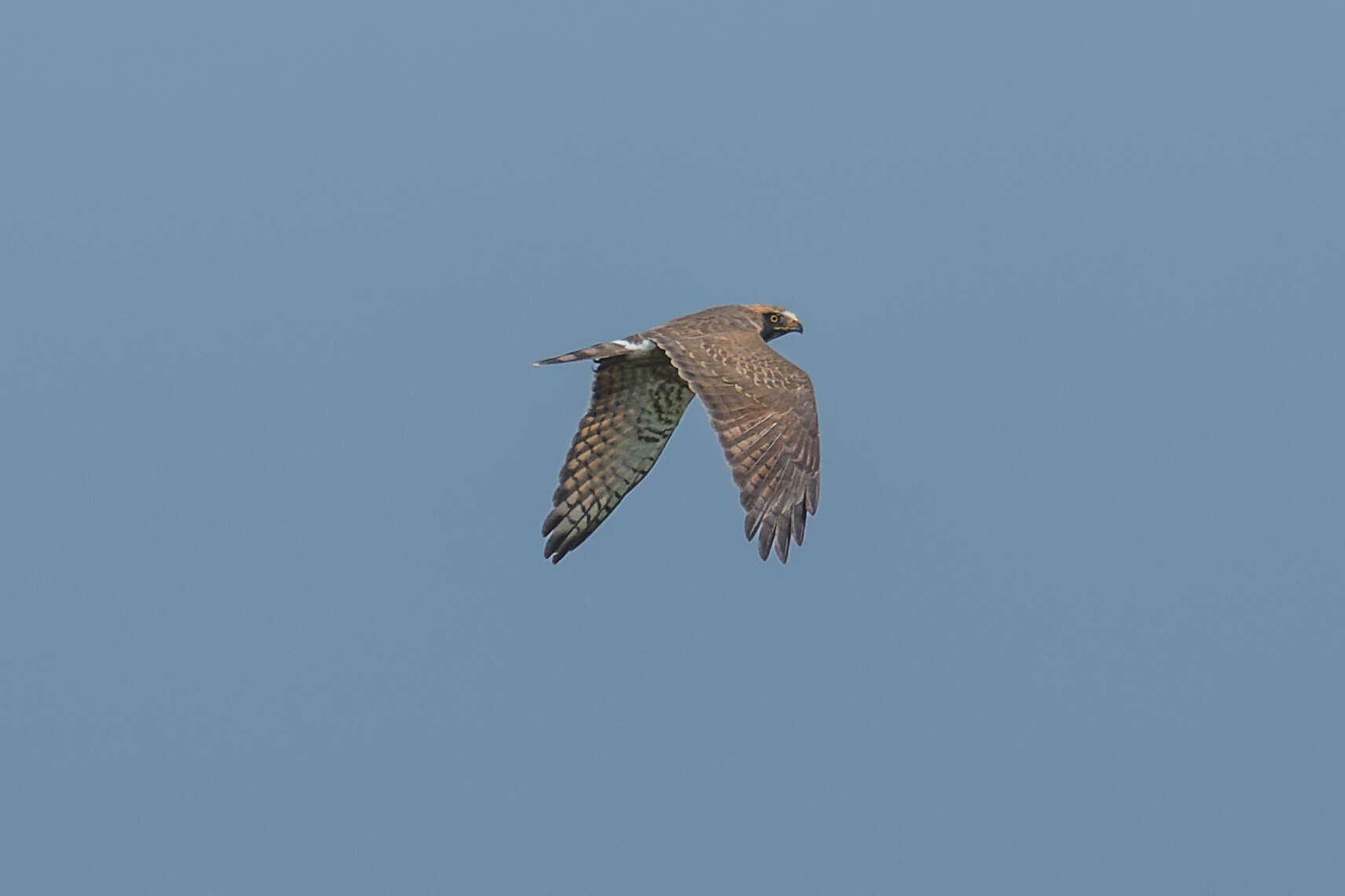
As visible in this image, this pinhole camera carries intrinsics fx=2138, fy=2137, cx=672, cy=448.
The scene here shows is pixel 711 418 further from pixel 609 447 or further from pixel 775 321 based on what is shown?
pixel 775 321

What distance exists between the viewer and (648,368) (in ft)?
60.8

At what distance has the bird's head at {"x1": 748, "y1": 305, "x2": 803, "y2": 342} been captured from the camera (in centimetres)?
1961

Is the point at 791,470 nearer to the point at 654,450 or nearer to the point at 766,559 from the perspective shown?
the point at 766,559

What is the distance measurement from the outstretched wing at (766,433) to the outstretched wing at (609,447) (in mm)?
1716

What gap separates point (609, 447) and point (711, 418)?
2768mm

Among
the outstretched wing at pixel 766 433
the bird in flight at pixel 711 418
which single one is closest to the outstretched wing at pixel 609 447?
the bird in flight at pixel 711 418

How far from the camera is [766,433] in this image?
1605 centimetres

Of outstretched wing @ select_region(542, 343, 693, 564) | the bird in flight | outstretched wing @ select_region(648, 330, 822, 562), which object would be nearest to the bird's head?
the bird in flight

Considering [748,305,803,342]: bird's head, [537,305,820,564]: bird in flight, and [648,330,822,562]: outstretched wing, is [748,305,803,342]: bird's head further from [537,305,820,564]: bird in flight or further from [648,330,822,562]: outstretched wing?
[648,330,822,562]: outstretched wing

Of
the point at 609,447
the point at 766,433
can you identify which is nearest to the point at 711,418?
the point at 766,433

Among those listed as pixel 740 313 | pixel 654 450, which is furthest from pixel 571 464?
pixel 740 313

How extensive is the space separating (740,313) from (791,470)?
3.41 meters

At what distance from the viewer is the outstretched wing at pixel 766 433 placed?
1580 cm

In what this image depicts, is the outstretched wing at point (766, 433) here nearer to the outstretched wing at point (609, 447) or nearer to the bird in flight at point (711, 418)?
the bird in flight at point (711, 418)
